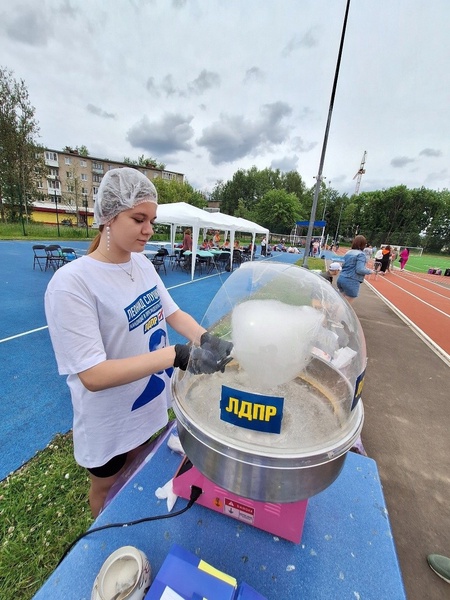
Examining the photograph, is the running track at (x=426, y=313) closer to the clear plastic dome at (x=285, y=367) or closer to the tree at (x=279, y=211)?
the clear plastic dome at (x=285, y=367)

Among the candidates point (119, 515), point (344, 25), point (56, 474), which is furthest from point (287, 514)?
point (344, 25)

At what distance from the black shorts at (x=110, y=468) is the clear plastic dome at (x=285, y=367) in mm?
748

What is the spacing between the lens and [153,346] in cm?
145

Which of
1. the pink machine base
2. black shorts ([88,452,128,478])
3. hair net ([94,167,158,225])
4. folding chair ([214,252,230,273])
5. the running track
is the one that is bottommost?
the running track

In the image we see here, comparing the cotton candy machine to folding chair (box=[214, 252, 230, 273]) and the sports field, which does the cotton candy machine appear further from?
the sports field

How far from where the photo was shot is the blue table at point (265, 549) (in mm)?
863

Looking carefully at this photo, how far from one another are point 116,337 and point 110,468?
0.77 m

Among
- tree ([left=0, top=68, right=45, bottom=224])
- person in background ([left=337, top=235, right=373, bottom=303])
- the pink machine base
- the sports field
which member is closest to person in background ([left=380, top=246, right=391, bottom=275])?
the sports field

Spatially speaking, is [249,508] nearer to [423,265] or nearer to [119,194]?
[119,194]

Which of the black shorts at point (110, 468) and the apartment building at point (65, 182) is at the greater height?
the apartment building at point (65, 182)

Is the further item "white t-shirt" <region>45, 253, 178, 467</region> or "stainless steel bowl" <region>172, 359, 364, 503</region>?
"white t-shirt" <region>45, 253, 178, 467</region>

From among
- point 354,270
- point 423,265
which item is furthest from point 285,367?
point 423,265

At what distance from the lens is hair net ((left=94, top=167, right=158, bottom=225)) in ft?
3.98

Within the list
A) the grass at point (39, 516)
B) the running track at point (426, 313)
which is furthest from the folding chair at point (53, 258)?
the running track at point (426, 313)
